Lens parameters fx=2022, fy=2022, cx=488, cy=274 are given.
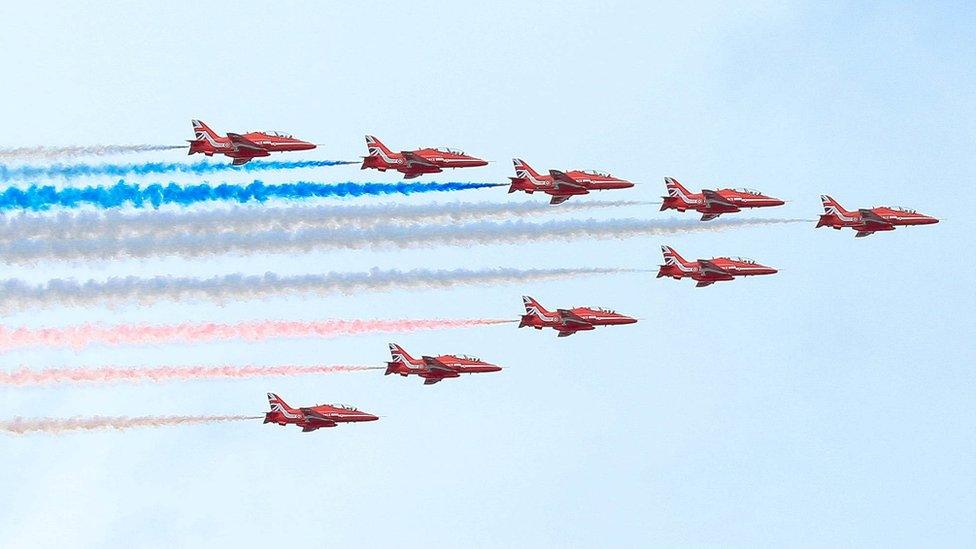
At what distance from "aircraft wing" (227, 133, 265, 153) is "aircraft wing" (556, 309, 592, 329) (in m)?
24.4

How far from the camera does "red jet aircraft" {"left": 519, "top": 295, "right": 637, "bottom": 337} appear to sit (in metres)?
138

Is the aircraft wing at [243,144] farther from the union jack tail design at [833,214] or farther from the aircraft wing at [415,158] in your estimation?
the union jack tail design at [833,214]

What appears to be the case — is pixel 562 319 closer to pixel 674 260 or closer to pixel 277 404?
pixel 674 260

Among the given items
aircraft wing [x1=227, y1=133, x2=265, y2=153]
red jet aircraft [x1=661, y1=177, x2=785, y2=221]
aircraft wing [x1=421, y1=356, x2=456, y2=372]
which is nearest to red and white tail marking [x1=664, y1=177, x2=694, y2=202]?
red jet aircraft [x1=661, y1=177, x2=785, y2=221]

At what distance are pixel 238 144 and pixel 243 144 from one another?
0.32 meters

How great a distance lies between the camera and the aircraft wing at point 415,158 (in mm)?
130000

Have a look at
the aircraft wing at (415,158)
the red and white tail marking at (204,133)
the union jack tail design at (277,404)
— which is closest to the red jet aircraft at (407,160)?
the aircraft wing at (415,158)

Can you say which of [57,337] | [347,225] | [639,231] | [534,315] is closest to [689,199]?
[639,231]

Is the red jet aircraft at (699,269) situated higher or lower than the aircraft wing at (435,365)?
higher

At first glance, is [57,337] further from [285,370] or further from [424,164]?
[424,164]

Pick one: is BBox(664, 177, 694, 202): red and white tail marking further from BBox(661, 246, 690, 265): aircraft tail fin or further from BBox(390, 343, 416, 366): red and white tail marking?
BBox(390, 343, 416, 366): red and white tail marking

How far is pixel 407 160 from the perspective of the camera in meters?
130

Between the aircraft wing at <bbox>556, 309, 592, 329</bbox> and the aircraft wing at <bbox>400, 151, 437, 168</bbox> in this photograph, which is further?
the aircraft wing at <bbox>556, 309, 592, 329</bbox>

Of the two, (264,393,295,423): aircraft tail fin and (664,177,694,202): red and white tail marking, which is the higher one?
(664,177,694,202): red and white tail marking
